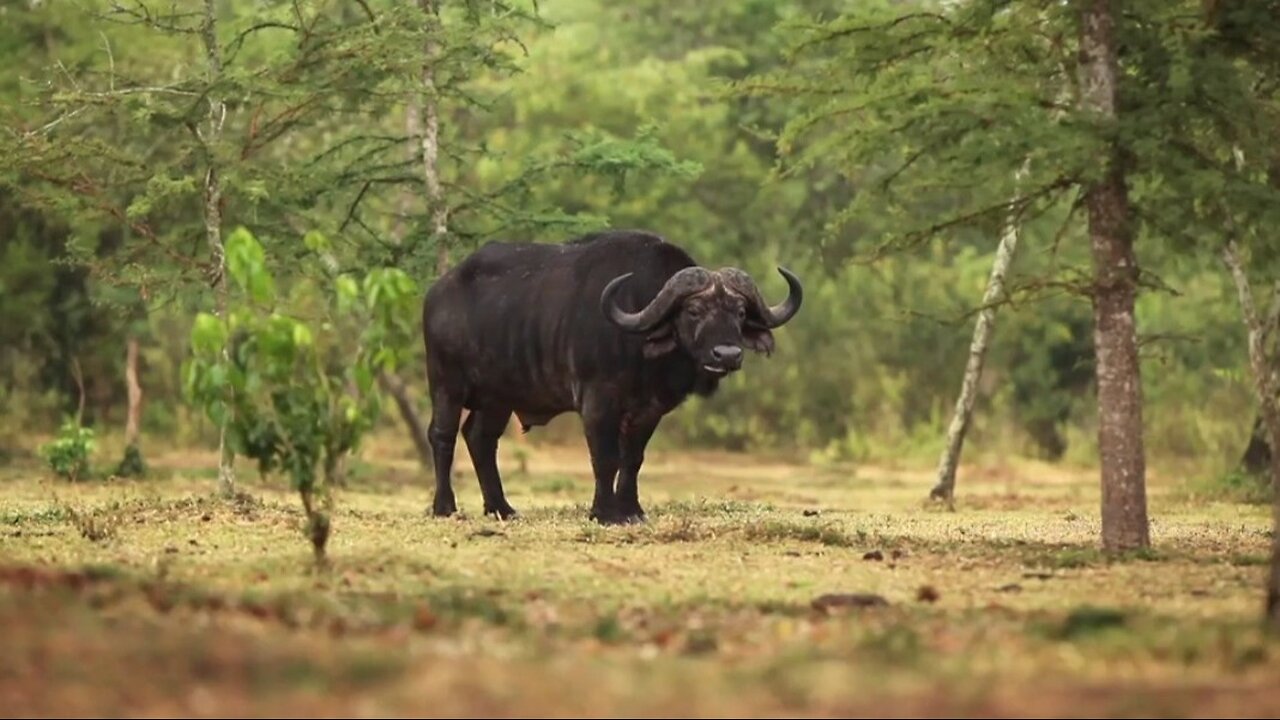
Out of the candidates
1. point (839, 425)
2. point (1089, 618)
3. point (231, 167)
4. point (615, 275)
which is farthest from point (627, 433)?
point (839, 425)

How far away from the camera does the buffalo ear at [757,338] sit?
17.7m

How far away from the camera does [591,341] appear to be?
17859 mm

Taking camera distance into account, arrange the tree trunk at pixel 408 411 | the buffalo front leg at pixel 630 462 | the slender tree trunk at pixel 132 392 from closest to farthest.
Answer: the buffalo front leg at pixel 630 462
the slender tree trunk at pixel 132 392
the tree trunk at pixel 408 411

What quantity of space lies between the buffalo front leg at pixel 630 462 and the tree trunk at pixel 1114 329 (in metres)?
4.32

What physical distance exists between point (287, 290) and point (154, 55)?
3958 millimetres

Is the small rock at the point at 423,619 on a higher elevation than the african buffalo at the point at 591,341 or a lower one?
lower

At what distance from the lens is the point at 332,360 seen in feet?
115

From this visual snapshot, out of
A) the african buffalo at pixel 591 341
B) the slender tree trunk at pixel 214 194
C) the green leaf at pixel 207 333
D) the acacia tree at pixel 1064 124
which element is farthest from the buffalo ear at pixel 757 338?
the green leaf at pixel 207 333

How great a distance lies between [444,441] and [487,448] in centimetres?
49

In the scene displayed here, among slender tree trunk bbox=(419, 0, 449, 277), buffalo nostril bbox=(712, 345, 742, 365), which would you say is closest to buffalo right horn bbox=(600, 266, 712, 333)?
buffalo nostril bbox=(712, 345, 742, 365)

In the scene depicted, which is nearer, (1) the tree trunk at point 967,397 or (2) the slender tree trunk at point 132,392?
→ (1) the tree trunk at point 967,397

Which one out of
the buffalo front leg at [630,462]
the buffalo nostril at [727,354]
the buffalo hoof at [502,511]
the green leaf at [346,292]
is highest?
the green leaf at [346,292]

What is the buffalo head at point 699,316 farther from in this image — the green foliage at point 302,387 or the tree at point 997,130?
the green foliage at point 302,387

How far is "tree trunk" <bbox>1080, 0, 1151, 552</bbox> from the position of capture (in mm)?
14789
